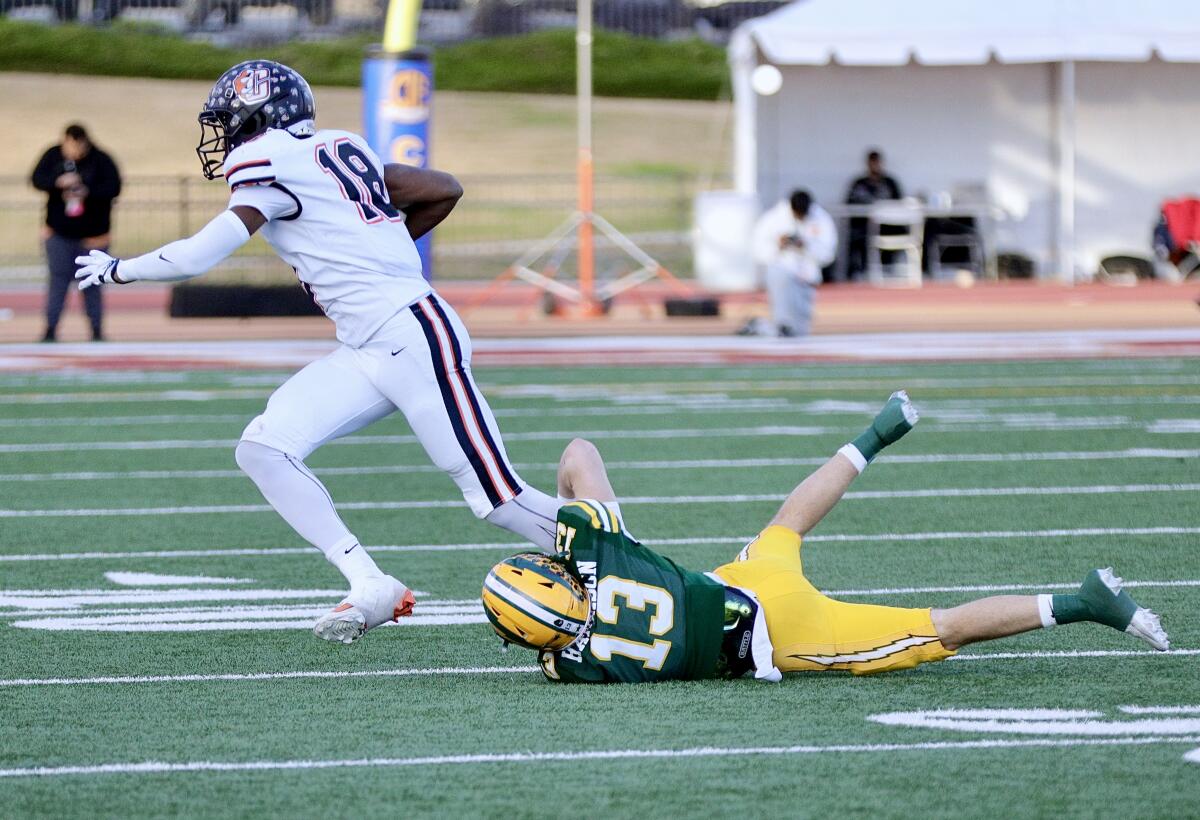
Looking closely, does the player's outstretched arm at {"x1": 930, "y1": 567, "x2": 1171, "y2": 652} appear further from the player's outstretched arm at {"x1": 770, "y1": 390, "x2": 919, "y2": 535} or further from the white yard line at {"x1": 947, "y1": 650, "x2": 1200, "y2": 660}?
the player's outstretched arm at {"x1": 770, "y1": 390, "x2": 919, "y2": 535}

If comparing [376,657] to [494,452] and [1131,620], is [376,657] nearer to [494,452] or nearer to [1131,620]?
[494,452]

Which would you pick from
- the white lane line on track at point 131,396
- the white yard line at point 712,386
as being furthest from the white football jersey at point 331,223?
the white lane line on track at point 131,396

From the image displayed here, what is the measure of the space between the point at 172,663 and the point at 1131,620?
108 inches

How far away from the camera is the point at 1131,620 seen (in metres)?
5.12

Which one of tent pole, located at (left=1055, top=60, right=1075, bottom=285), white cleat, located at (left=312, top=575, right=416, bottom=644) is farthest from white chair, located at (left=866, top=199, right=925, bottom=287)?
white cleat, located at (left=312, top=575, right=416, bottom=644)

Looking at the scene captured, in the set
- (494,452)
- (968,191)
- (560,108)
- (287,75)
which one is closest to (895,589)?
(494,452)

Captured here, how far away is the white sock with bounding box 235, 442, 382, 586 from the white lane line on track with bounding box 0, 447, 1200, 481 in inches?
168

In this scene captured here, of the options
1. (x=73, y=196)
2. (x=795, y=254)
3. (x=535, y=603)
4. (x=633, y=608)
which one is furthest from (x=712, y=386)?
(x=535, y=603)

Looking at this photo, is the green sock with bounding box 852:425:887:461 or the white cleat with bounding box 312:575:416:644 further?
the green sock with bounding box 852:425:887:461

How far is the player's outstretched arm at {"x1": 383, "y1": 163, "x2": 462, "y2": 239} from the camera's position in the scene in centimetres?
641

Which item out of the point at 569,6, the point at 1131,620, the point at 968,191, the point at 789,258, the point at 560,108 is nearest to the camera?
the point at 1131,620

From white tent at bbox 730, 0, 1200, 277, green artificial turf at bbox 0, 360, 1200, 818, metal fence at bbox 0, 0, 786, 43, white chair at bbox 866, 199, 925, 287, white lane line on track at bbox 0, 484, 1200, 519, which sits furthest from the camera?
metal fence at bbox 0, 0, 786, 43

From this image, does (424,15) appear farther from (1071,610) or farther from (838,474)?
(1071,610)

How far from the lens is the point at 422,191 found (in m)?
A: 6.43
